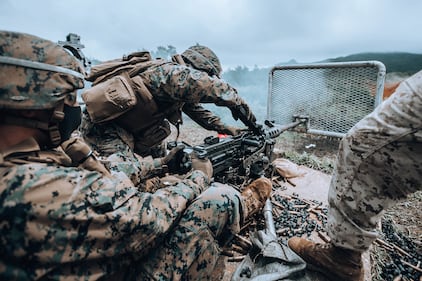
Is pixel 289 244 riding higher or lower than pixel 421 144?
lower

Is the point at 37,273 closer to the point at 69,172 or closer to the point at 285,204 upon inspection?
the point at 69,172

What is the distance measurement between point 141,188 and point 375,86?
4.17m

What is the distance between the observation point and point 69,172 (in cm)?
121

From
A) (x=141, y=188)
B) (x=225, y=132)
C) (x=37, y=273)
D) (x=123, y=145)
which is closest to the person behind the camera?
(x=37, y=273)

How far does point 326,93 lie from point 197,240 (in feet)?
14.2

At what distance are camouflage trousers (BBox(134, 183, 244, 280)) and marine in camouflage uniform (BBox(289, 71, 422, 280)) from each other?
29.8 inches

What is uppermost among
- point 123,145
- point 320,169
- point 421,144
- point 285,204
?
point 421,144

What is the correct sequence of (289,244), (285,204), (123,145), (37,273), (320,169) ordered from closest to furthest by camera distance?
(37,273) < (289,244) < (123,145) < (285,204) < (320,169)

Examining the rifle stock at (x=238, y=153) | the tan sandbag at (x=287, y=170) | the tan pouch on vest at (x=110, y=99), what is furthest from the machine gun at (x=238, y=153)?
the tan pouch on vest at (x=110, y=99)

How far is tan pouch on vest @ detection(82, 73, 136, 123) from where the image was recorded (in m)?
2.74

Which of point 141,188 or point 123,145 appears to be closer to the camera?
point 141,188

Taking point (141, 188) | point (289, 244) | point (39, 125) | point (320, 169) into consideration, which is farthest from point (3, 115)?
point (320, 169)

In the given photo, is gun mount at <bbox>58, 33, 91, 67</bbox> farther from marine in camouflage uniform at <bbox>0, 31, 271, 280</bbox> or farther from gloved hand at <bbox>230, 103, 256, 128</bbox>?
marine in camouflage uniform at <bbox>0, 31, 271, 280</bbox>

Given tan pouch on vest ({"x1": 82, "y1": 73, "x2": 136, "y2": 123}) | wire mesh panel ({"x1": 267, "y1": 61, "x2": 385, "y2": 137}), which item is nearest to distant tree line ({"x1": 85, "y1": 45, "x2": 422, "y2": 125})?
wire mesh panel ({"x1": 267, "y1": 61, "x2": 385, "y2": 137})
